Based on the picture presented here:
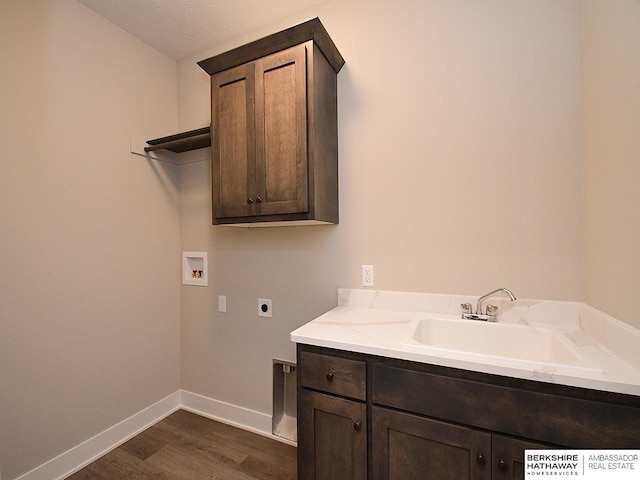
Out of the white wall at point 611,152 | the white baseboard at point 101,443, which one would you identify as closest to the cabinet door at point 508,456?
the white wall at point 611,152

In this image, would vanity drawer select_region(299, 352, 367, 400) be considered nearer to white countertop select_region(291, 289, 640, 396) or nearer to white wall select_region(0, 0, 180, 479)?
white countertop select_region(291, 289, 640, 396)

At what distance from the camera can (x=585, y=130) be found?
49.6 inches

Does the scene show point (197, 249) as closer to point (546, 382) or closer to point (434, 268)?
point (434, 268)

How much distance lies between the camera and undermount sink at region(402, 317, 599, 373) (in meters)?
1.14

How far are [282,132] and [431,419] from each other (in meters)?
1.44

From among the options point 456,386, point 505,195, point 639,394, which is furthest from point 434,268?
point 639,394

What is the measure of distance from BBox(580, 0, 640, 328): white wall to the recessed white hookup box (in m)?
2.31

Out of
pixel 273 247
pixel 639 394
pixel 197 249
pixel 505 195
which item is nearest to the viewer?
pixel 639 394

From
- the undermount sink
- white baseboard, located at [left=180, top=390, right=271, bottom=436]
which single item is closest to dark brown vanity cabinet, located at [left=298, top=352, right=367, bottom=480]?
the undermount sink

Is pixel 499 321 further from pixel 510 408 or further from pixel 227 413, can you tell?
pixel 227 413

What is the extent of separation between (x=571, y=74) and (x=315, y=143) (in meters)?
1.21

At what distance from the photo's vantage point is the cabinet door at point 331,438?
1157 millimetres

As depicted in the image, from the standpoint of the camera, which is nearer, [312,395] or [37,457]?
[312,395]

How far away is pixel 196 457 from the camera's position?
1761 millimetres
